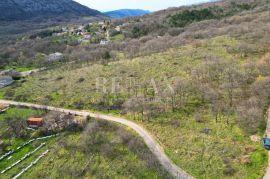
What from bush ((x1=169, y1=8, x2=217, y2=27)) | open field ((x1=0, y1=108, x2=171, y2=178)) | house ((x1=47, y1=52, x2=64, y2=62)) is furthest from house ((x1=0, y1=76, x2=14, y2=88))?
bush ((x1=169, y1=8, x2=217, y2=27))

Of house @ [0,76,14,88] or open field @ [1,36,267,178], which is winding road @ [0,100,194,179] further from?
house @ [0,76,14,88]

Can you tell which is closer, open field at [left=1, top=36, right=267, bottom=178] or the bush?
open field at [left=1, top=36, right=267, bottom=178]

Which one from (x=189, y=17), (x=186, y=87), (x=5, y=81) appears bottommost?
(x=5, y=81)

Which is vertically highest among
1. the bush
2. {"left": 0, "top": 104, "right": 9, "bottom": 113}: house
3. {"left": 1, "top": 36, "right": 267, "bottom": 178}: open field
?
the bush

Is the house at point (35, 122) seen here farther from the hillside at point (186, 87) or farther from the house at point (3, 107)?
the house at point (3, 107)

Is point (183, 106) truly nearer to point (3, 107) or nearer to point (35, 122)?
point (35, 122)

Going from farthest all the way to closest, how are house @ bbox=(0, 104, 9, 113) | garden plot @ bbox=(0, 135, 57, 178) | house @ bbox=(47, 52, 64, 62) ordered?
house @ bbox=(47, 52, 64, 62)
house @ bbox=(0, 104, 9, 113)
garden plot @ bbox=(0, 135, 57, 178)

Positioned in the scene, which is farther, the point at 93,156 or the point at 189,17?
the point at 189,17

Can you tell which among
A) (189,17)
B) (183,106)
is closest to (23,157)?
(183,106)

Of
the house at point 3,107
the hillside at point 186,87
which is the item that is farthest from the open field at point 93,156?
the house at point 3,107
